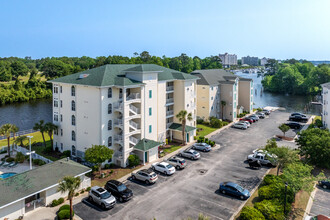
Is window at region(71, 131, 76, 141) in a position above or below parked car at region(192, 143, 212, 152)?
above

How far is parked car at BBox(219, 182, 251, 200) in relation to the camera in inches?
1157

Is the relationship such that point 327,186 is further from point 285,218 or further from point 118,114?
point 118,114

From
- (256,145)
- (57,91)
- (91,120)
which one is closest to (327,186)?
(256,145)

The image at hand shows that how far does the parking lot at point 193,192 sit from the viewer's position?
1046 inches

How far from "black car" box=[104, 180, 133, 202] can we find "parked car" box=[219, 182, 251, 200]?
34.7ft

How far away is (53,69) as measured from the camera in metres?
136

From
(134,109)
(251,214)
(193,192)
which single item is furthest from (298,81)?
(251,214)

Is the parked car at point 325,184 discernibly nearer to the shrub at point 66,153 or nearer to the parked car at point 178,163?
the parked car at point 178,163

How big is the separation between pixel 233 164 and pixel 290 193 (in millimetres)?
12965

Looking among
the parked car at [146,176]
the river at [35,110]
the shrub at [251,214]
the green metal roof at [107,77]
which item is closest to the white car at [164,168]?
the parked car at [146,176]

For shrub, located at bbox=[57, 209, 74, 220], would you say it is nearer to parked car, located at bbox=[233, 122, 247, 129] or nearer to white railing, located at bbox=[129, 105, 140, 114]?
white railing, located at bbox=[129, 105, 140, 114]

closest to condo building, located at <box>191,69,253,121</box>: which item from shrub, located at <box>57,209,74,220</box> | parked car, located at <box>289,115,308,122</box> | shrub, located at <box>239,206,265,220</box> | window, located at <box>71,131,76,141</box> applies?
parked car, located at <box>289,115,308,122</box>

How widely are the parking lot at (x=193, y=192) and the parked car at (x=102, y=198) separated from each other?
1.88 feet

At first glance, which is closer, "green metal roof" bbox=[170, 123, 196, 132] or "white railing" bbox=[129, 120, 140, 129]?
"white railing" bbox=[129, 120, 140, 129]
